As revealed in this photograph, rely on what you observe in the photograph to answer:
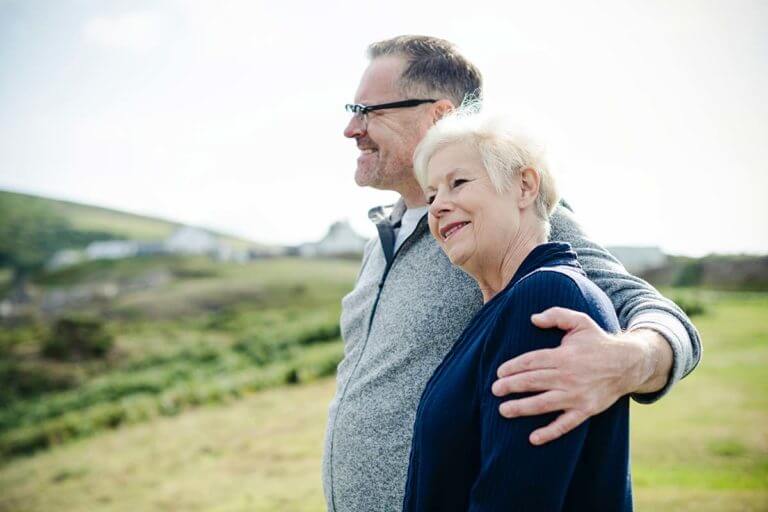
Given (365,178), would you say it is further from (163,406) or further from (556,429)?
(163,406)

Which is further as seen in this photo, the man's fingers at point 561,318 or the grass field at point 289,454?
the grass field at point 289,454

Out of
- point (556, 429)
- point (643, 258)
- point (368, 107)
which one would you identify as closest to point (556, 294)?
point (556, 429)

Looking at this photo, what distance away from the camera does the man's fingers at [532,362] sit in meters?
1.25

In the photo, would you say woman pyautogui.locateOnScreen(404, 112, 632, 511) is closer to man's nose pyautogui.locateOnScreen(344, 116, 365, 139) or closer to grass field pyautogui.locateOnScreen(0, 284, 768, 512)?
man's nose pyautogui.locateOnScreen(344, 116, 365, 139)

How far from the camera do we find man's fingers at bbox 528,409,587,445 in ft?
3.97

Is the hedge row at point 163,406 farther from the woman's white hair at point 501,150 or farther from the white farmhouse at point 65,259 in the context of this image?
the white farmhouse at point 65,259

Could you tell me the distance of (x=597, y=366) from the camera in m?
1.28

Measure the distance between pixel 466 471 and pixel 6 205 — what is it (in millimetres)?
73422

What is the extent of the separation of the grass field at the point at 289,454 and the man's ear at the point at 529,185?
4.43 metres

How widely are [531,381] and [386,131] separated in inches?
63.5

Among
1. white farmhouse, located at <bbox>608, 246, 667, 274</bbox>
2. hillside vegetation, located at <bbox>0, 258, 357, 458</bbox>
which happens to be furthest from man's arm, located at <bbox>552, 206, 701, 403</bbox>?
white farmhouse, located at <bbox>608, 246, 667, 274</bbox>

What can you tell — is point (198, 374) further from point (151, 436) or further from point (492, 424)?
point (492, 424)

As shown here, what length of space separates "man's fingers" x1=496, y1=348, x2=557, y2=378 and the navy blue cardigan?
0.09 ft

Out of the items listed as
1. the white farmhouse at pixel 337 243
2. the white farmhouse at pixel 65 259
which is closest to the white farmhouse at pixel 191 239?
the white farmhouse at pixel 65 259
